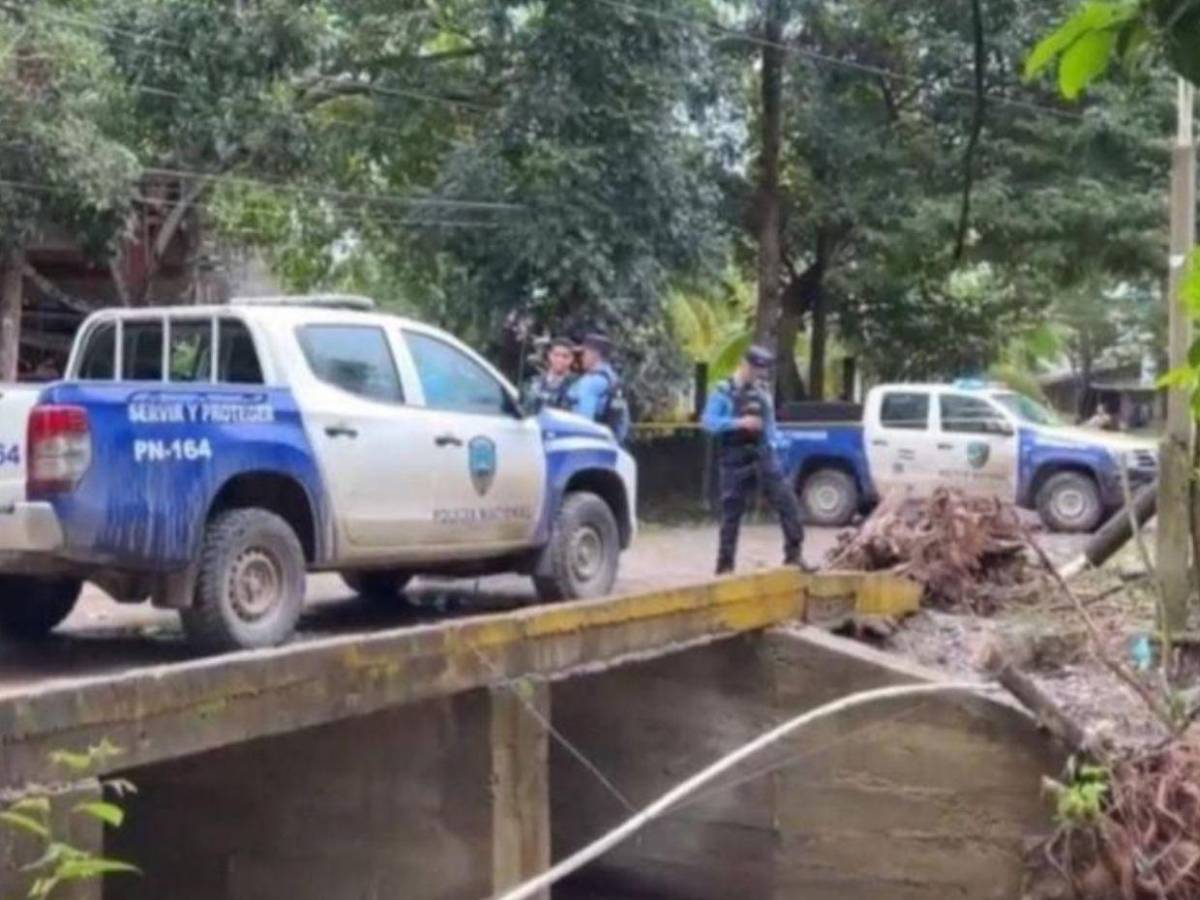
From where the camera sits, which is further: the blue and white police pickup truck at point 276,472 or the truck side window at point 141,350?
the truck side window at point 141,350

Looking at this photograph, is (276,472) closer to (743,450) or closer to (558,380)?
(743,450)

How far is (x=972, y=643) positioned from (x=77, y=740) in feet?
19.0

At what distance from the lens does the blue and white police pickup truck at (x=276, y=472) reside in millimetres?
8156

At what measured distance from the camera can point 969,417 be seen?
22016 millimetres

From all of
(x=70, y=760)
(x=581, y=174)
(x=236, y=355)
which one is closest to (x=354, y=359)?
(x=236, y=355)

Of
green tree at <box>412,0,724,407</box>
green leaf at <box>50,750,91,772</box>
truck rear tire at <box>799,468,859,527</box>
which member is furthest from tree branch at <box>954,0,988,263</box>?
truck rear tire at <box>799,468,859,527</box>

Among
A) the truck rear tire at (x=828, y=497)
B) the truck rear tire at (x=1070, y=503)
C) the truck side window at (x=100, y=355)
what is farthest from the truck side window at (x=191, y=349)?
the truck rear tire at (x=828, y=497)

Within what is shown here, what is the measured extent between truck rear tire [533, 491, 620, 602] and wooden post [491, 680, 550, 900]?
9.97ft

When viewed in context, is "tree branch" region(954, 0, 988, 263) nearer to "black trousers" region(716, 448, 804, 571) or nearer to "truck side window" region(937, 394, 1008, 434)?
"black trousers" region(716, 448, 804, 571)

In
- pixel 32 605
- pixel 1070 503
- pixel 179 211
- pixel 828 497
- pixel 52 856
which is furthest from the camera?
pixel 828 497

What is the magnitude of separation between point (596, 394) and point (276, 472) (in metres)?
4.54

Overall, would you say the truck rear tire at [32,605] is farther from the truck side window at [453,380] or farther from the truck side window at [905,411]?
the truck side window at [905,411]

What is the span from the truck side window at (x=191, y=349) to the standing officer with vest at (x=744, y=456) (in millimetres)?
3536

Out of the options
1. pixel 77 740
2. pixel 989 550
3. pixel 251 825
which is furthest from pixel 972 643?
pixel 77 740
